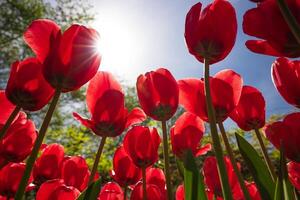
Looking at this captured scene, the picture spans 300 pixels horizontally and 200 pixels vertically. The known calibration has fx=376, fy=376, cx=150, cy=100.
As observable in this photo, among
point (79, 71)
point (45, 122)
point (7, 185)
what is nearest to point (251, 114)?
point (79, 71)

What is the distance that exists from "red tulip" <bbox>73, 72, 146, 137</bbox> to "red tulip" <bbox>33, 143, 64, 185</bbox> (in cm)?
25

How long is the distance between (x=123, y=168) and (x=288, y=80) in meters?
0.72

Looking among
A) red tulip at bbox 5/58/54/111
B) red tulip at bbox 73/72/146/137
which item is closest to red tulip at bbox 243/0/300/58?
red tulip at bbox 73/72/146/137

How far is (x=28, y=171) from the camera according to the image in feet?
2.41

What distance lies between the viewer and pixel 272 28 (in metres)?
0.82

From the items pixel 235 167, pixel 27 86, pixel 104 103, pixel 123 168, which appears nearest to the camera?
pixel 235 167

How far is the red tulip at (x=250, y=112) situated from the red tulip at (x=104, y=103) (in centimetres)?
38

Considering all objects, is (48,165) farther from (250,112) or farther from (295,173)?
(295,173)

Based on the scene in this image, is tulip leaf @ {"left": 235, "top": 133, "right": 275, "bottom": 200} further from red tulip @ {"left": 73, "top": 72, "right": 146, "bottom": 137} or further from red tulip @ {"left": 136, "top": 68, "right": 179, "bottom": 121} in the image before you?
red tulip @ {"left": 73, "top": 72, "right": 146, "bottom": 137}

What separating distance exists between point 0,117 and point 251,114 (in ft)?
2.51

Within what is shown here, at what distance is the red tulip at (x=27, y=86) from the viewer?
3.26ft

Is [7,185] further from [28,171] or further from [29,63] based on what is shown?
[28,171]

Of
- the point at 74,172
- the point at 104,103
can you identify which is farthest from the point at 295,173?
the point at 74,172

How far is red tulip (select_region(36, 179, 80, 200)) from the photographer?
964 mm
